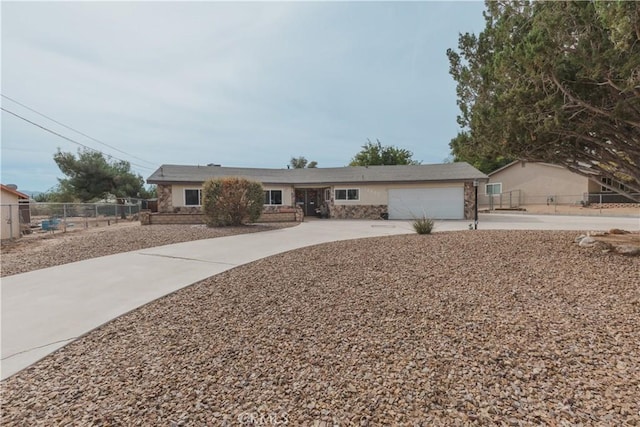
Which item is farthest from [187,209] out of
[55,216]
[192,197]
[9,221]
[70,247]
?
[70,247]

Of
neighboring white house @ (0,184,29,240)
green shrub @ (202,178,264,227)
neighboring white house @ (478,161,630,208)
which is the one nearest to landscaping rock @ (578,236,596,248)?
green shrub @ (202,178,264,227)

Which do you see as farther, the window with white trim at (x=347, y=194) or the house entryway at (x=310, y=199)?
the house entryway at (x=310, y=199)

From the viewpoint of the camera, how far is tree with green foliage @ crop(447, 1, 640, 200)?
4.79 m

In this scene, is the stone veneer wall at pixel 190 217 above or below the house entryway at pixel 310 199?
below

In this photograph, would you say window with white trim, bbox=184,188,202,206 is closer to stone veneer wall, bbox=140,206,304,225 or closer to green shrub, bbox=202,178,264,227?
stone veneer wall, bbox=140,206,304,225

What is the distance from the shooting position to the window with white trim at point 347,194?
21355 mm

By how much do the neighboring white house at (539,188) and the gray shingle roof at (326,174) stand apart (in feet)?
29.5

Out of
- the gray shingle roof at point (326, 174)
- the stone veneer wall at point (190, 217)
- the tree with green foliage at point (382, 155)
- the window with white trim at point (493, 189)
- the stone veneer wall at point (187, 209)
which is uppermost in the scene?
the tree with green foliage at point (382, 155)

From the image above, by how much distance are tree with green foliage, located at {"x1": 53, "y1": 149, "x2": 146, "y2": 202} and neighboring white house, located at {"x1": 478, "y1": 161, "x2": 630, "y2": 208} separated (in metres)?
34.4

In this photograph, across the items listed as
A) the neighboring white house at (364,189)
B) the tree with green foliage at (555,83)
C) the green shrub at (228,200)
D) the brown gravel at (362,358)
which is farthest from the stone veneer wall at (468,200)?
the brown gravel at (362,358)

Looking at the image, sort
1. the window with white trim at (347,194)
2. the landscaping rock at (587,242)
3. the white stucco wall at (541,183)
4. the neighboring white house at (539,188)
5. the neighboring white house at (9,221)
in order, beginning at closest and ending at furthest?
the landscaping rock at (587,242) → the neighboring white house at (9,221) → the window with white trim at (347,194) → the neighboring white house at (539,188) → the white stucco wall at (541,183)

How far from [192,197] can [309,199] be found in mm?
8444

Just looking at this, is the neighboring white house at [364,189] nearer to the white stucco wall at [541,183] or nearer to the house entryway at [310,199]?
the house entryway at [310,199]

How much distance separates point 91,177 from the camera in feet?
87.9
